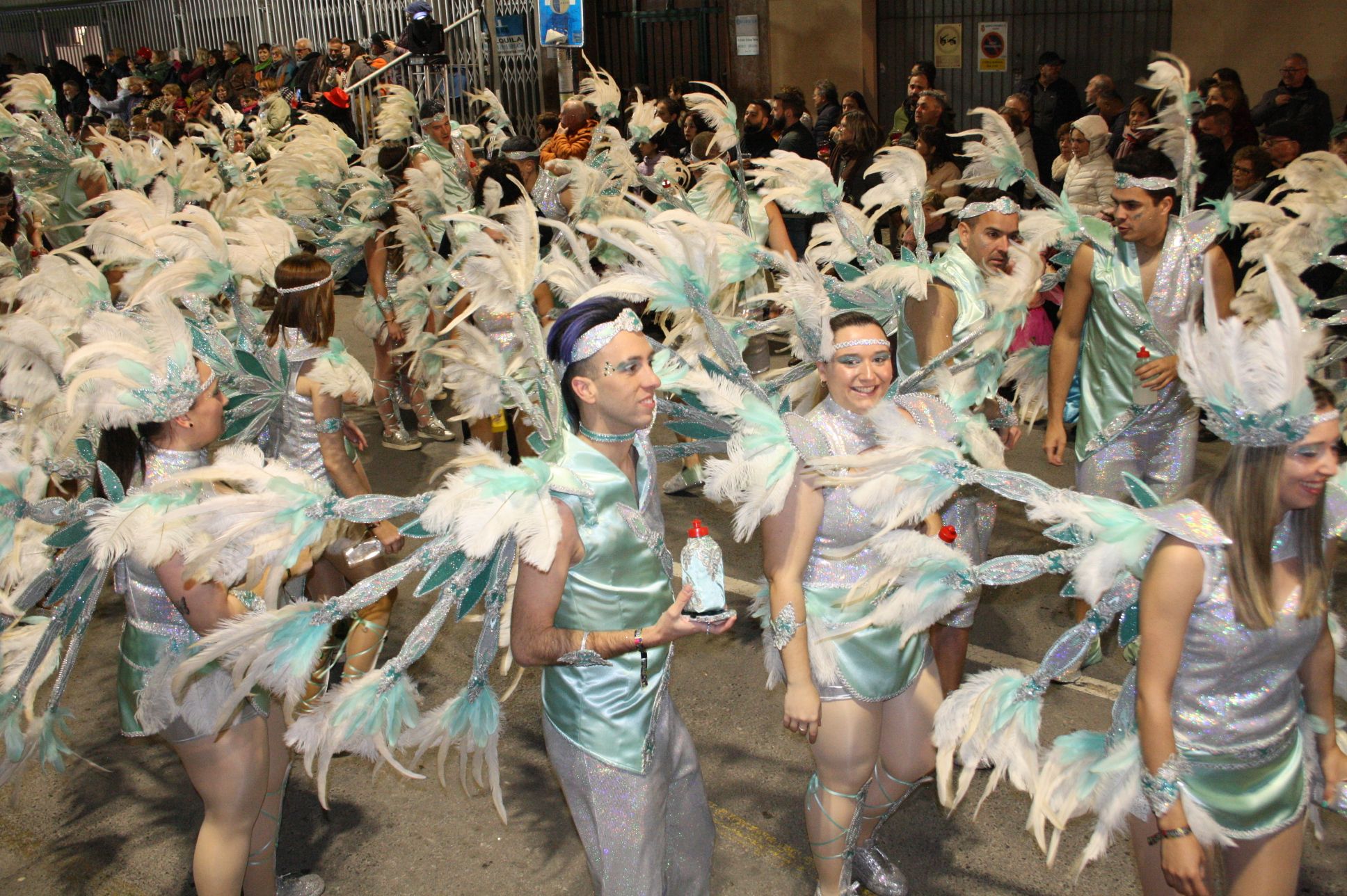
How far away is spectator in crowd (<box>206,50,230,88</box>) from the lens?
61.5 ft

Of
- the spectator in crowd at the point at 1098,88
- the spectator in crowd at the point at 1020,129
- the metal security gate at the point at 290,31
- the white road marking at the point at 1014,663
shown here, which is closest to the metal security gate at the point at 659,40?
the metal security gate at the point at 290,31

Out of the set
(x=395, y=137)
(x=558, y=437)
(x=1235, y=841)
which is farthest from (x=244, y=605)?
(x=395, y=137)

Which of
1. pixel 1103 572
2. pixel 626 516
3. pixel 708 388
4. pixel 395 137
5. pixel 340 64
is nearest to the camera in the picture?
pixel 1103 572

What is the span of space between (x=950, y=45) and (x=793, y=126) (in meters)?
4.76

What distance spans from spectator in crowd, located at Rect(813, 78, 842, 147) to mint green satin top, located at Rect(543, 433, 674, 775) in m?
10.1

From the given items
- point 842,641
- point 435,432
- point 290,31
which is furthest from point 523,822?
point 290,31

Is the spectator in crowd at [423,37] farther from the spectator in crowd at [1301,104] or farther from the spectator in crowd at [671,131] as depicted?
the spectator in crowd at [1301,104]

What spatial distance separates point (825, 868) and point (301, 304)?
2845mm

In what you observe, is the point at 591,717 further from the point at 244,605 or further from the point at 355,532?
the point at 355,532

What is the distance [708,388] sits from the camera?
3154 millimetres

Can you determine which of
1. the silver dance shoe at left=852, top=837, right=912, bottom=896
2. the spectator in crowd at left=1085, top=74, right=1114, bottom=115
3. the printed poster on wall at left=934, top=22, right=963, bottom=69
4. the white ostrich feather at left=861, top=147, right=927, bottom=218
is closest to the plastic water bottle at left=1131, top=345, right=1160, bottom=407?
the white ostrich feather at left=861, top=147, right=927, bottom=218

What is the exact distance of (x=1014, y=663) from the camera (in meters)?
5.04

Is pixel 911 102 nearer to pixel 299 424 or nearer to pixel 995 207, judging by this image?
pixel 995 207

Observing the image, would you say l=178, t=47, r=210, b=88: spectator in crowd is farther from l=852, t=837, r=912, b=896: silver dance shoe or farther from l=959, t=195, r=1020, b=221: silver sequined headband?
l=852, t=837, r=912, b=896: silver dance shoe
